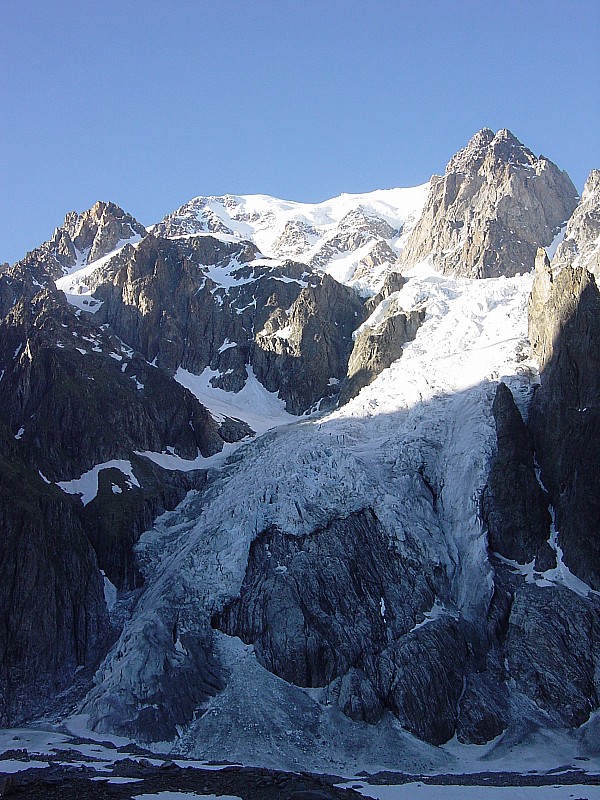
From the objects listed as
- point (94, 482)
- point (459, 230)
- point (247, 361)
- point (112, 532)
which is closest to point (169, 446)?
point (94, 482)

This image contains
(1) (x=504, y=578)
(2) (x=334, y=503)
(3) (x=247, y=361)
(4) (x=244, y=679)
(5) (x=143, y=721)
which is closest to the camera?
(5) (x=143, y=721)

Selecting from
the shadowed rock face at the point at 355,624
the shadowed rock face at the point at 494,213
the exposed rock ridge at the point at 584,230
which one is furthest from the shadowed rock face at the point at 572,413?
the shadowed rock face at the point at 494,213

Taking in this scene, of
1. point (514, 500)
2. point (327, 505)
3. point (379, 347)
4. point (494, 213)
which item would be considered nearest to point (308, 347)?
point (379, 347)

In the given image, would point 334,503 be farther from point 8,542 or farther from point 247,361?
point 247,361

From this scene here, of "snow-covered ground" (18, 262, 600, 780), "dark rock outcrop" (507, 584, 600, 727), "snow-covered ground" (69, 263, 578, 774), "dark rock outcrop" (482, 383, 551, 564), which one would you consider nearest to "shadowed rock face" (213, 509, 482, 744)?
"snow-covered ground" (18, 262, 600, 780)

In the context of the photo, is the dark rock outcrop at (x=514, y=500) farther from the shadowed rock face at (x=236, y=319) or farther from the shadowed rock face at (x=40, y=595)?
the shadowed rock face at (x=236, y=319)

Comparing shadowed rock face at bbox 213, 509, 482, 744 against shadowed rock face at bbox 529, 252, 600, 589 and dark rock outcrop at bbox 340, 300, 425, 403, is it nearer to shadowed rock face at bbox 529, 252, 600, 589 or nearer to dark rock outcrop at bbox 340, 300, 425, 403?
shadowed rock face at bbox 529, 252, 600, 589
